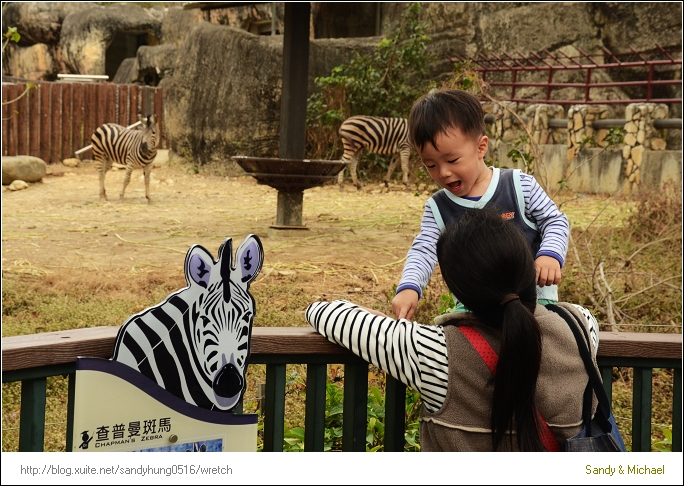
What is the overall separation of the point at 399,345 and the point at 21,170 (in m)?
12.8

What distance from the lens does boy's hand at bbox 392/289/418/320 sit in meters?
2.03

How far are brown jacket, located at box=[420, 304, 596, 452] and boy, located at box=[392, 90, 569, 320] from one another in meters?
0.28

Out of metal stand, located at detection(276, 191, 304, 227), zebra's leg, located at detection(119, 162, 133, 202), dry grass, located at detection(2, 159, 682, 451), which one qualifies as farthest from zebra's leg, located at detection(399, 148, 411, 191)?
metal stand, located at detection(276, 191, 304, 227)

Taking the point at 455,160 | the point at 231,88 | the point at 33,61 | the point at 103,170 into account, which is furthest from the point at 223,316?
the point at 33,61

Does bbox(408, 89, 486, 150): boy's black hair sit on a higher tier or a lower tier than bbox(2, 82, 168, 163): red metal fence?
lower

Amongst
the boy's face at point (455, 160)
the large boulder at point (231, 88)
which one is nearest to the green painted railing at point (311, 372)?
the boy's face at point (455, 160)

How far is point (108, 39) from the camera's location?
935 inches

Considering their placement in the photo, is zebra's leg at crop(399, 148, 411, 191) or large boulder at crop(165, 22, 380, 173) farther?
large boulder at crop(165, 22, 380, 173)

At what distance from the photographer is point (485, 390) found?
1799mm

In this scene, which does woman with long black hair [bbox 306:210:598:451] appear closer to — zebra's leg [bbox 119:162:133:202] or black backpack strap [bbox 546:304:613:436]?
black backpack strap [bbox 546:304:613:436]

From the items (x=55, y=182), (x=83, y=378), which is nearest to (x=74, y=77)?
(x=55, y=182)

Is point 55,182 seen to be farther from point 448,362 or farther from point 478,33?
point 448,362

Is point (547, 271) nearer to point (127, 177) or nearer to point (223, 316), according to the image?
point (223, 316)

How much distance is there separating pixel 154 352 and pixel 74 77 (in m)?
20.5
